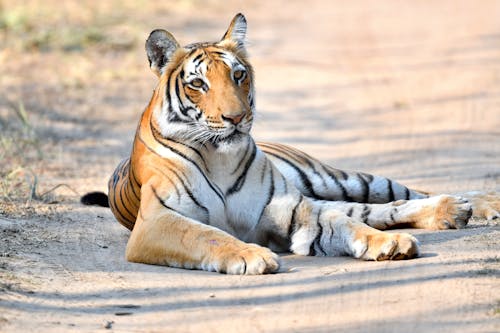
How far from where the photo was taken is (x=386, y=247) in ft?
16.5

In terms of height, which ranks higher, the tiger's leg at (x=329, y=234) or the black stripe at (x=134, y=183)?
the black stripe at (x=134, y=183)

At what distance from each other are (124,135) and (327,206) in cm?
447

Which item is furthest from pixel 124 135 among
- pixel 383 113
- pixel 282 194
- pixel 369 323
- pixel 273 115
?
pixel 369 323

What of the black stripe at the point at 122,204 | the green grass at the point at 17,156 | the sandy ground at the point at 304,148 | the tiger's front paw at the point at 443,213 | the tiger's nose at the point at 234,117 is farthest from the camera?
the green grass at the point at 17,156

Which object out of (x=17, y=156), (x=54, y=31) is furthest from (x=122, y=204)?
(x=54, y=31)

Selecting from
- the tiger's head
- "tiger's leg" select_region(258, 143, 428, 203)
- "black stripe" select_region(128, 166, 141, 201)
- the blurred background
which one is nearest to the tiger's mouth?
the tiger's head

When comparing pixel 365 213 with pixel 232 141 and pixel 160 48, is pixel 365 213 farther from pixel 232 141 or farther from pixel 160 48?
pixel 160 48

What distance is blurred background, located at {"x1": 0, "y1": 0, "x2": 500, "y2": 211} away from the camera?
835 centimetres

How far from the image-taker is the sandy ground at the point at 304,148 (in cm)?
432

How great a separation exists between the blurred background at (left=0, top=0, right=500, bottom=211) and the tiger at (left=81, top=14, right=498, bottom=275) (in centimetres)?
129

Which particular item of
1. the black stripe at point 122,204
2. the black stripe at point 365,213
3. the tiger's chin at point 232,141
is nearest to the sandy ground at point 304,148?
the black stripe at point 122,204

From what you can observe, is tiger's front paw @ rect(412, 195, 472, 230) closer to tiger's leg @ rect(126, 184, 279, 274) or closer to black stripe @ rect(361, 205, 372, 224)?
black stripe @ rect(361, 205, 372, 224)

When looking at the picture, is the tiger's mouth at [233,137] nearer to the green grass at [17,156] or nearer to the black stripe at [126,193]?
the black stripe at [126,193]

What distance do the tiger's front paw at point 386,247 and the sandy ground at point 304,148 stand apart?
0.07m
